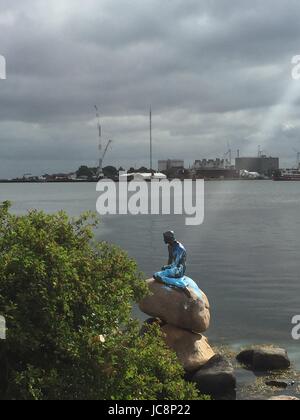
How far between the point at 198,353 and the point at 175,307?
197 cm

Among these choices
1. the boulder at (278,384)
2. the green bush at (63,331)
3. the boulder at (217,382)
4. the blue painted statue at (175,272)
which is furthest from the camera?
the blue painted statue at (175,272)

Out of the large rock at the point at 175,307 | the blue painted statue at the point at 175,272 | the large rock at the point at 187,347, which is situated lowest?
the large rock at the point at 187,347

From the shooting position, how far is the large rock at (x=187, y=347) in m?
21.8

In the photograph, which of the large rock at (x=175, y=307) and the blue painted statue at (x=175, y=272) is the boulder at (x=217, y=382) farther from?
the blue painted statue at (x=175, y=272)

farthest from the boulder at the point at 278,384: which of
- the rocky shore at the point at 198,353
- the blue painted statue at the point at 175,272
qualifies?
the blue painted statue at the point at 175,272

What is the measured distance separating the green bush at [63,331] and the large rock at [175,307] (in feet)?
28.7

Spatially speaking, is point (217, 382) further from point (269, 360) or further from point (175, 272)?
point (175, 272)

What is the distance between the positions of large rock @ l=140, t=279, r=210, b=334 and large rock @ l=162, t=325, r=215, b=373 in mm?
285

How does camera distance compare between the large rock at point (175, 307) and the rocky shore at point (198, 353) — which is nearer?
the rocky shore at point (198, 353)

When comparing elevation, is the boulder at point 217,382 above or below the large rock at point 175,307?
below

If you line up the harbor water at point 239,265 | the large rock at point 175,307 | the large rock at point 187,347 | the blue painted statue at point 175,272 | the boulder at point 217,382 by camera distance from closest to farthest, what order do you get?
1. the boulder at point 217,382
2. the large rock at point 187,347
3. the large rock at point 175,307
4. the blue painted statue at point 175,272
5. the harbor water at point 239,265

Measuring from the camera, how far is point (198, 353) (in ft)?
72.6

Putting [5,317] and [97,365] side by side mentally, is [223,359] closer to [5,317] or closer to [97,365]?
[97,365]

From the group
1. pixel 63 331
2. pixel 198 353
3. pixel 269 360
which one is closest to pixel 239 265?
pixel 269 360
